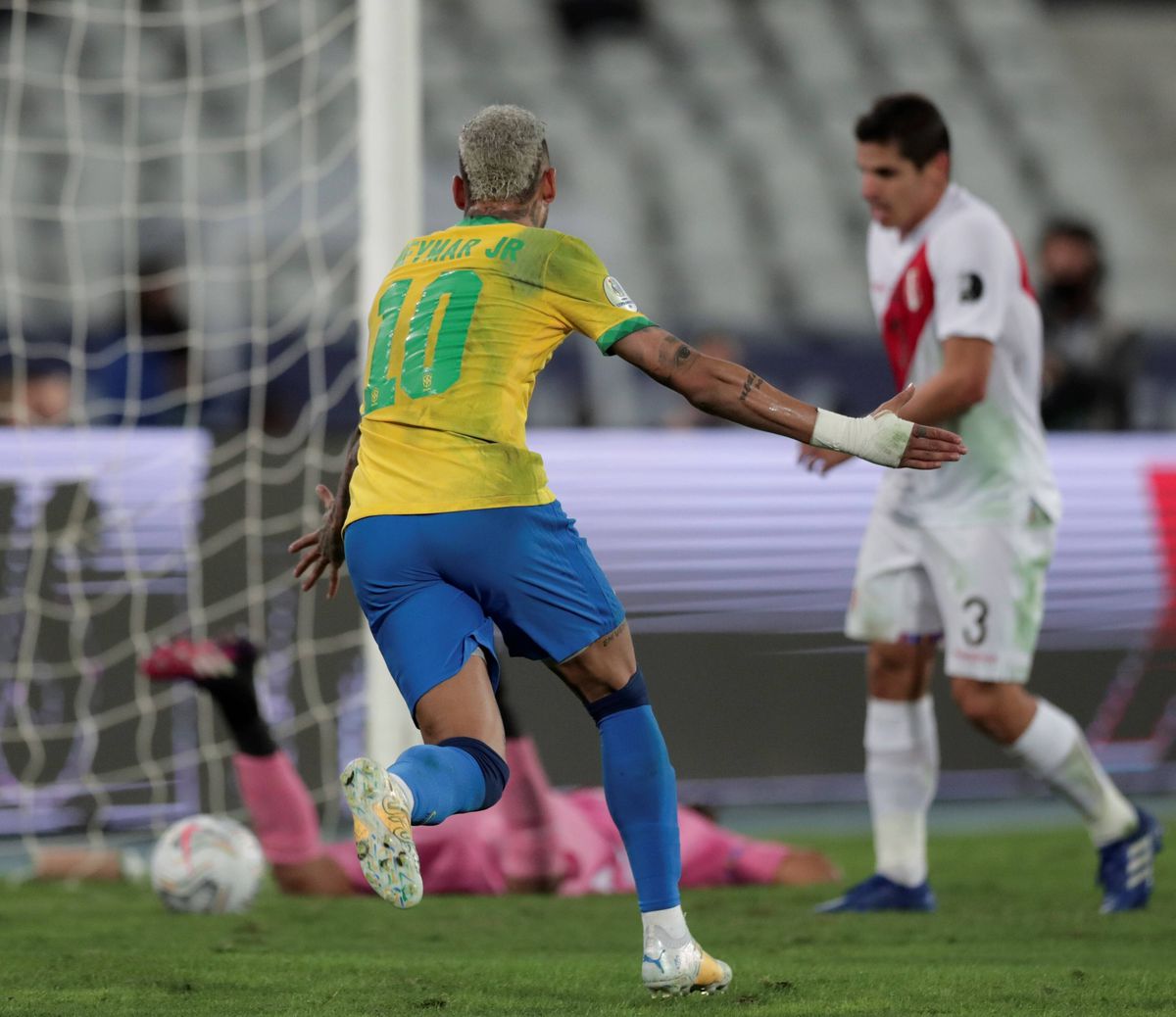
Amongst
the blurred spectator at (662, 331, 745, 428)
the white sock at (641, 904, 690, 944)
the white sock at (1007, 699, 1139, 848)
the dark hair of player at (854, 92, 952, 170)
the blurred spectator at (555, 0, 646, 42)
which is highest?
the blurred spectator at (555, 0, 646, 42)

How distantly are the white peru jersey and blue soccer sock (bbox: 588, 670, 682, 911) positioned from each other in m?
1.81

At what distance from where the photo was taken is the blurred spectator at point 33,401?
7410 mm

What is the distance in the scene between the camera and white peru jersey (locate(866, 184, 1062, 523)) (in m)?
4.87

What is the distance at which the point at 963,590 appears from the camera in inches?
194

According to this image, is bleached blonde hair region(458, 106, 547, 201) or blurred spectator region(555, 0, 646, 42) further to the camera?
blurred spectator region(555, 0, 646, 42)

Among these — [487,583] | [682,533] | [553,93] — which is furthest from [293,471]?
[553,93]

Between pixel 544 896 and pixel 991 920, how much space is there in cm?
134

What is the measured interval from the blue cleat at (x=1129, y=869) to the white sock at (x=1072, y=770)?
0.03m

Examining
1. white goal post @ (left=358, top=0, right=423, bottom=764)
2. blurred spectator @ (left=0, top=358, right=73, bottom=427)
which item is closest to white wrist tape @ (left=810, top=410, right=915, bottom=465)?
white goal post @ (left=358, top=0, right=423, bottom=764)

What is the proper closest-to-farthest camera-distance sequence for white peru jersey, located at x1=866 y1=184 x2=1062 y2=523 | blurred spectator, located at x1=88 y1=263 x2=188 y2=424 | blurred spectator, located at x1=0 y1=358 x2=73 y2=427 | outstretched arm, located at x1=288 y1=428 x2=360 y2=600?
outstretched arm, located at x1=288 y1=428 x2=360 y2=600 → white peru jersey, located at x1=866 y1=184 x2=1062 y2=523 → blurred spectator, located at x1=0 y1=358 x2=73 y2=427 → blurred spectator, located at x1=88 y1=263 x2=188 y2=424

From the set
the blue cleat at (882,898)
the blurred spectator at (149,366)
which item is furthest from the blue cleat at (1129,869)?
the blurred spectator at (149,366)

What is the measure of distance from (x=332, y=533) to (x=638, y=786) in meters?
0.82

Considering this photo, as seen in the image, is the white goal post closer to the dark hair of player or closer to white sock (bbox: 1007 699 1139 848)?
the dark hair of player

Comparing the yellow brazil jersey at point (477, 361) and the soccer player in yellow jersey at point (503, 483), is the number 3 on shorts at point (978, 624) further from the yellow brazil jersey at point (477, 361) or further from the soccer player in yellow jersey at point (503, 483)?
the yellow brazil jersey at point (477, 361)
